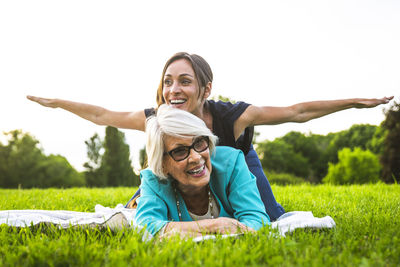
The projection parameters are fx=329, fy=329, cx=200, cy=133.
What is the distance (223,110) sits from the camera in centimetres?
458

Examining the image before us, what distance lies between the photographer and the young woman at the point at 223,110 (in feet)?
14.0

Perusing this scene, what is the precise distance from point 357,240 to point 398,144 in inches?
1335

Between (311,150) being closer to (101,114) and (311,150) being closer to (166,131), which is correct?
(101,114)

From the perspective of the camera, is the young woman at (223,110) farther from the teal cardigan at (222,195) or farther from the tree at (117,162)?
the tree at (117,162)

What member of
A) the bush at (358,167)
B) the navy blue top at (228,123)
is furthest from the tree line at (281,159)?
the navy blue top at (228,123)

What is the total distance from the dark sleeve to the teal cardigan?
0.80 meters

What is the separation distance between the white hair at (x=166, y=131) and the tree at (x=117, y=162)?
3067cm

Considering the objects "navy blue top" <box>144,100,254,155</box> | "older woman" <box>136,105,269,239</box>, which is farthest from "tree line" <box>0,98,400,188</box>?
"older woman" <box>136,105,269,239</box>

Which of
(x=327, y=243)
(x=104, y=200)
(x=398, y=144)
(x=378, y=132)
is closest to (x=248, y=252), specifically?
(x=327, y=243)

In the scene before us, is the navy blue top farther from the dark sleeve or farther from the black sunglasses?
the black sunglasses

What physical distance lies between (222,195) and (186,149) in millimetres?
678

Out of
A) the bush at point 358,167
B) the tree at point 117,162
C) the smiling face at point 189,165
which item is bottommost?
the bush at point 358,167

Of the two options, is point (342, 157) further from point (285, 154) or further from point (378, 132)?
point (285, 154)

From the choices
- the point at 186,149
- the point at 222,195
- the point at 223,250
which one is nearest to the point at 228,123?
the point at 222,195
